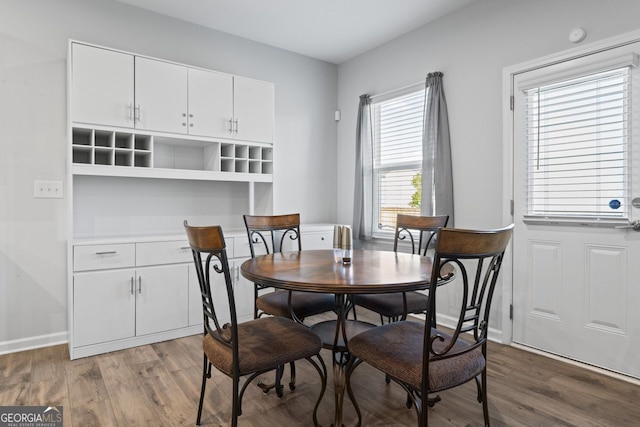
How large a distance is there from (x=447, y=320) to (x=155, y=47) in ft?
12.0

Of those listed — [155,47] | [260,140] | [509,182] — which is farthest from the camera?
[260,140]

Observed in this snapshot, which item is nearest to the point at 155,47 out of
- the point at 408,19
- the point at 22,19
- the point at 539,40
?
the point at 22,19

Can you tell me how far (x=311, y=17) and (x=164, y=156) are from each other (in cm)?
188

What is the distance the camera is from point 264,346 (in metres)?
1.74

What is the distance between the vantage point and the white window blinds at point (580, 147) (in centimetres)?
245

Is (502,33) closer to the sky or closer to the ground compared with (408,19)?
closer to the ground

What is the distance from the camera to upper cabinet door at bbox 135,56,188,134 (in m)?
3.03

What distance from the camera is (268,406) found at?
2090mm

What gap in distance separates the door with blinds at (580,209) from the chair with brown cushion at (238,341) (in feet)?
6.30

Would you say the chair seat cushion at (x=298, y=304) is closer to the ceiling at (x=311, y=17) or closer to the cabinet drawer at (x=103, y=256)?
the cabinet drawer at (x=103, y=256)

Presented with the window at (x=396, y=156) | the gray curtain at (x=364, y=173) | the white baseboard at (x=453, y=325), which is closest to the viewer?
the white baseboard at (x=453, y=325)

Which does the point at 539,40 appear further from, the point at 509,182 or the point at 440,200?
the point at 440,200

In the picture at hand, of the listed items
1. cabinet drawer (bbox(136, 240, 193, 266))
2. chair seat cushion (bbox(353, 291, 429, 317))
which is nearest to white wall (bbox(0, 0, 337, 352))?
cabinet drawer (bbox(136, 240, 193, 266))

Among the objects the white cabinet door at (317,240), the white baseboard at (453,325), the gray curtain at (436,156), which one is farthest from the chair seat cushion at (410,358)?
the white cabinet door at (317,240)
